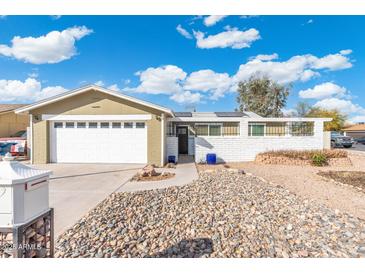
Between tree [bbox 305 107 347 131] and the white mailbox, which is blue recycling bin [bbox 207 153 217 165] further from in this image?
tree [bbox 305 107 347 131]

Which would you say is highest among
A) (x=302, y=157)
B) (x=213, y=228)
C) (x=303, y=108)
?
(x=303, y=108)

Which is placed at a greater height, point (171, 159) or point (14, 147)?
point (14, 147)

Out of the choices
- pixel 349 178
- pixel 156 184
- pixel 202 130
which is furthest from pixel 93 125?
pixel 349 178

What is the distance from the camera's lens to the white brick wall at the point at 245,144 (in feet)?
40.1

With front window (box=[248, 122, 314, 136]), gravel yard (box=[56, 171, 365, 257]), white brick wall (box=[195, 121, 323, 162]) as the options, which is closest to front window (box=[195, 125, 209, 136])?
white brick wall (box=[195, 121, 323, 162])

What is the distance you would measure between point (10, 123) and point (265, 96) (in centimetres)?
3230

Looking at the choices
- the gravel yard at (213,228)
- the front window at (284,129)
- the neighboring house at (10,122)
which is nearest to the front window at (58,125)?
the gravel yard at (213,228)

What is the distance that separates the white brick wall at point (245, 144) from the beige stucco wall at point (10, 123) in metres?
19.4

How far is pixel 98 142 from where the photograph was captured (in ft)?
37.3

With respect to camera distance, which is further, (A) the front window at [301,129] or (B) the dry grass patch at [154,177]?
(A) the front window at [301,129]

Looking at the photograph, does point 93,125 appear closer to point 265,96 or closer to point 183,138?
point 183,138

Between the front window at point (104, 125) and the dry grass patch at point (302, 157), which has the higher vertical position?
the front window at point (104, 125)

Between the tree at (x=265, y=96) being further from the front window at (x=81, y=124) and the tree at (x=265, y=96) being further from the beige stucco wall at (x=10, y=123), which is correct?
the beige stucco wall at (x=10, y=123)
